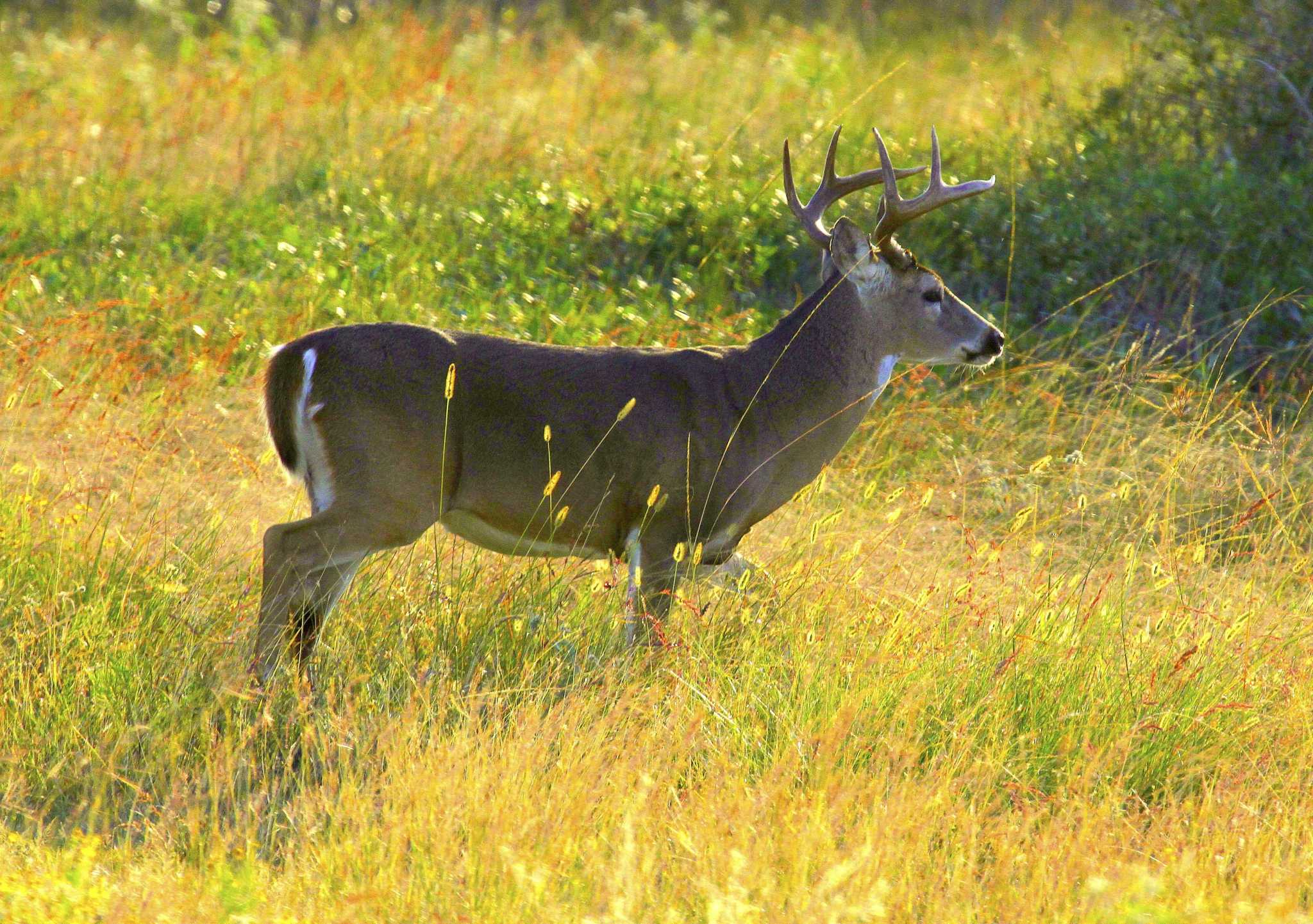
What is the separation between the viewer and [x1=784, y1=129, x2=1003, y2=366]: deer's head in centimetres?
559

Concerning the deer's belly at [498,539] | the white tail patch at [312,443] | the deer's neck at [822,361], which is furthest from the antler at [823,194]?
the white tail patch at [312,443]

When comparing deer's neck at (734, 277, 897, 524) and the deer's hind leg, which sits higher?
deer's neck at (734, 277, 897, 524)

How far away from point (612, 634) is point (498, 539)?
→ 1.55 ft

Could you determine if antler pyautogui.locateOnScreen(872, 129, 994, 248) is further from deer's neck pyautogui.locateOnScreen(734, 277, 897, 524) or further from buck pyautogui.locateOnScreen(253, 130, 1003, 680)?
deer's neck pyautogui.locateOnScreen(734, 277, 897, 524)

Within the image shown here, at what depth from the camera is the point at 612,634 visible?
16.3 ft

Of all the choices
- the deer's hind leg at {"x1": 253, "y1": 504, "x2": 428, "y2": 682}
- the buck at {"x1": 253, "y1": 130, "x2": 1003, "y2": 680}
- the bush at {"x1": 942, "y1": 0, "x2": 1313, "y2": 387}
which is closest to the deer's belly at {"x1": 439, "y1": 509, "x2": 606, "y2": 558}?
the buck at {"x1": 253, "y1": 130, "x2": 1003, "y2": 680}

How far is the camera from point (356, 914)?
3402 millimetres

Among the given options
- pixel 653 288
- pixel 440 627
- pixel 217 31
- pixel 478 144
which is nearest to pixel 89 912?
pixel 440 627

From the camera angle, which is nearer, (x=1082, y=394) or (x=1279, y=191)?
(x=1082, y=394)

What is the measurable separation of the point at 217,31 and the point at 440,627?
886cm

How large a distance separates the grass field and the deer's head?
0.58m

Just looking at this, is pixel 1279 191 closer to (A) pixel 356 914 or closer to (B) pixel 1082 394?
(B) pixel 1082 394

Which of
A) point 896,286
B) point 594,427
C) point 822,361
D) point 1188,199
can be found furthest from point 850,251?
point 1188,199

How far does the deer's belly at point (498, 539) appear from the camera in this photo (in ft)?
16.6
